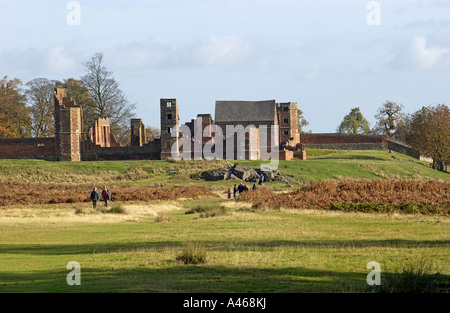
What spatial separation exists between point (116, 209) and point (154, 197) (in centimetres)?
1167

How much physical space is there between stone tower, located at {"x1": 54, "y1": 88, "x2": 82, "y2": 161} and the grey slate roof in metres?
28.3

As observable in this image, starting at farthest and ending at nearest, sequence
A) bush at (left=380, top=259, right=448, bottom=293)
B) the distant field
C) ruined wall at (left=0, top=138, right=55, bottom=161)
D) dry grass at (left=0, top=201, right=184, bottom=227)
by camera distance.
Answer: ruined wall at (left=0, top=138, right=55, bottom=161) → the distant field → dry grass at (left=0, top=201, right=184, bottom=227) → bush at (left=380, top=259, right=448, bottom=293)

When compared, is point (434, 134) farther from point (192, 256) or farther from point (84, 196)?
point (192, 256)

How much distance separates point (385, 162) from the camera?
281ft

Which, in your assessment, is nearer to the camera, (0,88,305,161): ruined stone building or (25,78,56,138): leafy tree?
(0,88,305,161): ruined stone building

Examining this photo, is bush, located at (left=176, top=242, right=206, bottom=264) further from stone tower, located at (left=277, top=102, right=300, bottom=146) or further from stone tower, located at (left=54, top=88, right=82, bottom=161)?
stone tower, located at (left=277, top=102, right=300, bottom=146)

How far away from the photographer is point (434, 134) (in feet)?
290

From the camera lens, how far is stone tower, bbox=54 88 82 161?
79875 mm

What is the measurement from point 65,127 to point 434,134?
152 ft

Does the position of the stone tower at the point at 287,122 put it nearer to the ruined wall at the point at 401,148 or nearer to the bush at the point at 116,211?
the ruined wall at the point at 401,148

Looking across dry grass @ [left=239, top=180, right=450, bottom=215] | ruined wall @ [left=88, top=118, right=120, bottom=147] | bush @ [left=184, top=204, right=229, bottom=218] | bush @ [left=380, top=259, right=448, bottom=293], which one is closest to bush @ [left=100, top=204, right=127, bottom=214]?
bush @ [left=184, top=204, right=229, bottom=218]

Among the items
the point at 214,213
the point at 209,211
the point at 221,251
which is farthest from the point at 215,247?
the point at 209,211
